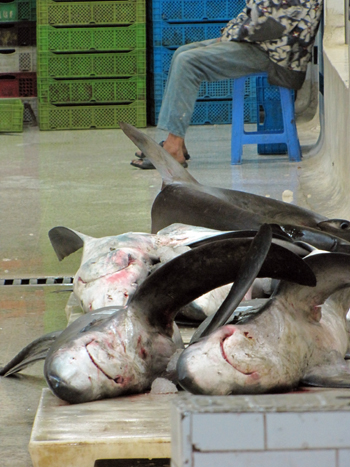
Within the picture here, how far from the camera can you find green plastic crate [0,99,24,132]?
9.01m

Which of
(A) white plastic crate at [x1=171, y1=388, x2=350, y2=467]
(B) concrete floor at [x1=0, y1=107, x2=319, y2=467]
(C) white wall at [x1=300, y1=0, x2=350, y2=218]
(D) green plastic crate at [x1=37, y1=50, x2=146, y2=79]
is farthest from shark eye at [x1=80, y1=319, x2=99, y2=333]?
(D) green plastic crate at [x1=37, y1=50, x2=146, y2=79]

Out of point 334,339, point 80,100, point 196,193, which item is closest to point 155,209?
point 196,193

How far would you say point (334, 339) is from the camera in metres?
2.00

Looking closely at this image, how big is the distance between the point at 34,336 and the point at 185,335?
25.8 inches

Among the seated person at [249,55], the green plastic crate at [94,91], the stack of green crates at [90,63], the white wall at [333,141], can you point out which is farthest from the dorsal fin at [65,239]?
the green plastic crate at [94,91]

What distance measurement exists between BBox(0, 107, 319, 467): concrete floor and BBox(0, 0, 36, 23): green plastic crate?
142 cm

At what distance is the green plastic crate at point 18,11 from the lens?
977cm

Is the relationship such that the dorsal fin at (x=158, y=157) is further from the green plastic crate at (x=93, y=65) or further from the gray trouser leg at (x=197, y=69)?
the green plastic crate at (x=93, y=65)

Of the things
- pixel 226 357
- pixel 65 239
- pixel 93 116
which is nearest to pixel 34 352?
pixel 226 357

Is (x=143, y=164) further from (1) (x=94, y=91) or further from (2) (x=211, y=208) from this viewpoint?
(2) (x=211, y=208)

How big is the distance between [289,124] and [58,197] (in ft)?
7.55

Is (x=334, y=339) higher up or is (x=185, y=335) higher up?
(x=334, y=339)

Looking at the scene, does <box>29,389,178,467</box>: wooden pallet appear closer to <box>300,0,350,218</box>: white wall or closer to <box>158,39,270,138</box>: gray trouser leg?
<box>300,0,350,218</box>: white wall

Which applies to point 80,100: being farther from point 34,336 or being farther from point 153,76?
point 34,336
